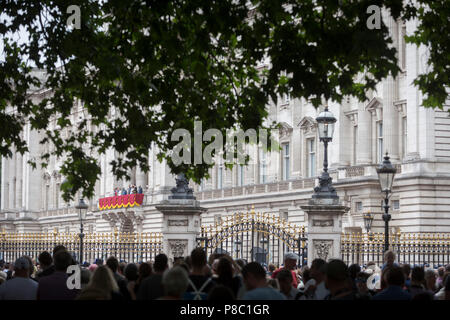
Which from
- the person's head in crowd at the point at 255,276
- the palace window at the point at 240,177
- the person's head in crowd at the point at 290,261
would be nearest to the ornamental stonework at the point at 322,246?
the person's head in crowd at the point at 290,261

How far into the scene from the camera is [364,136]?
48875mm

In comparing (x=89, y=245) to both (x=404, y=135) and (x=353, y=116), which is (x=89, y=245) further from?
(x=353, y=116)

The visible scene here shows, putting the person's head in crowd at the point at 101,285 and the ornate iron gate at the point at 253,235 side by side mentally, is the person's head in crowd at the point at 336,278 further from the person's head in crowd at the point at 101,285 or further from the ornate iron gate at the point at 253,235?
the ornate iron gate at the point at 253,235

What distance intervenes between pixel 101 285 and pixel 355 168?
38460 mm

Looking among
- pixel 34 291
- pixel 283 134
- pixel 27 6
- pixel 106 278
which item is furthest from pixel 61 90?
pixel 283 134

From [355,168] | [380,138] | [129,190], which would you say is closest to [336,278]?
[355,168]

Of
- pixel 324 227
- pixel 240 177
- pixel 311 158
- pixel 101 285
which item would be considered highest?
pixel 311 158

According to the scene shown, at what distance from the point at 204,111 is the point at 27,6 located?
156 inches

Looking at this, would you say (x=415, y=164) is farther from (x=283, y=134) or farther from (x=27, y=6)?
(x=27, y=6)

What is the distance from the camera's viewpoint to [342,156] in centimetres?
5016

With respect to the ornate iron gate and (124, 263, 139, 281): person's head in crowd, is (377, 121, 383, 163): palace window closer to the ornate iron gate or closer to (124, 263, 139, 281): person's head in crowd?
the ornate iron gate

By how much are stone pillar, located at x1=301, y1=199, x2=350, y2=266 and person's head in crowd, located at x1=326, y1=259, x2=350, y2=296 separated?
14.6 m

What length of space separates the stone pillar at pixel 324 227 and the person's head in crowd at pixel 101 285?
14.8 meters

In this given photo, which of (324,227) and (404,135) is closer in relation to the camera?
(324,227)
